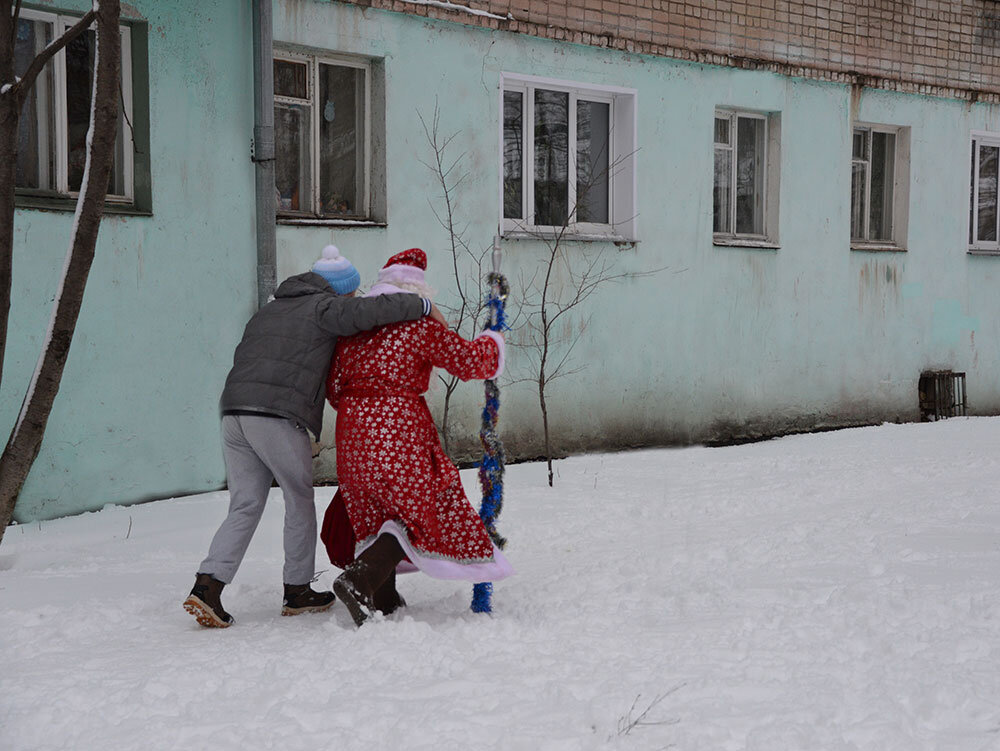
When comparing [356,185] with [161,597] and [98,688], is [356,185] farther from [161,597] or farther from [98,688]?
[98,688]

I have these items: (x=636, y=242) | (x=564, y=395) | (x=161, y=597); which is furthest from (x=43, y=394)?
(x=636, y=242)

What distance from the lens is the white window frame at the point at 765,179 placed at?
10.6m

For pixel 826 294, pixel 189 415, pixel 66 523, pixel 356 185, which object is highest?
pixel 356 185

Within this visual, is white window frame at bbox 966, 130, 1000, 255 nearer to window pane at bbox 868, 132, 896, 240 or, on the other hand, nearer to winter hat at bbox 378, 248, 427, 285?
window pane at bbox 868, 132, 896, 240

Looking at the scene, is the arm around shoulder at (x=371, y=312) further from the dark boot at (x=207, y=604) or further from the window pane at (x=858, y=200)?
the window pane at (x=858, y=200)

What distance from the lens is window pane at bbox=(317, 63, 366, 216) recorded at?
830 centimetres

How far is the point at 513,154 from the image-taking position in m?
9.23

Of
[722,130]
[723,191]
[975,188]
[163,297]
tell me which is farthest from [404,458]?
[975,188]

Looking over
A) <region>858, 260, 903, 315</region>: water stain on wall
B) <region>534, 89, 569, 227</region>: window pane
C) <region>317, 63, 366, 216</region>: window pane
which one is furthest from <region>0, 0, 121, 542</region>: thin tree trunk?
<region>858, 260, 903, 315</region>: water stain on wall

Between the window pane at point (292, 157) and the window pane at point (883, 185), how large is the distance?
6.32 meters

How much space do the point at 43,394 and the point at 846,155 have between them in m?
8.42

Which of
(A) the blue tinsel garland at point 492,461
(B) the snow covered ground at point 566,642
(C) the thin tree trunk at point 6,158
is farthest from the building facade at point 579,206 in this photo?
(A) the blue tinsel garland at point 492,461

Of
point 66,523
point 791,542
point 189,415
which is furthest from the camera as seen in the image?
point 189,415

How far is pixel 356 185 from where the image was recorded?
8.48 metres
